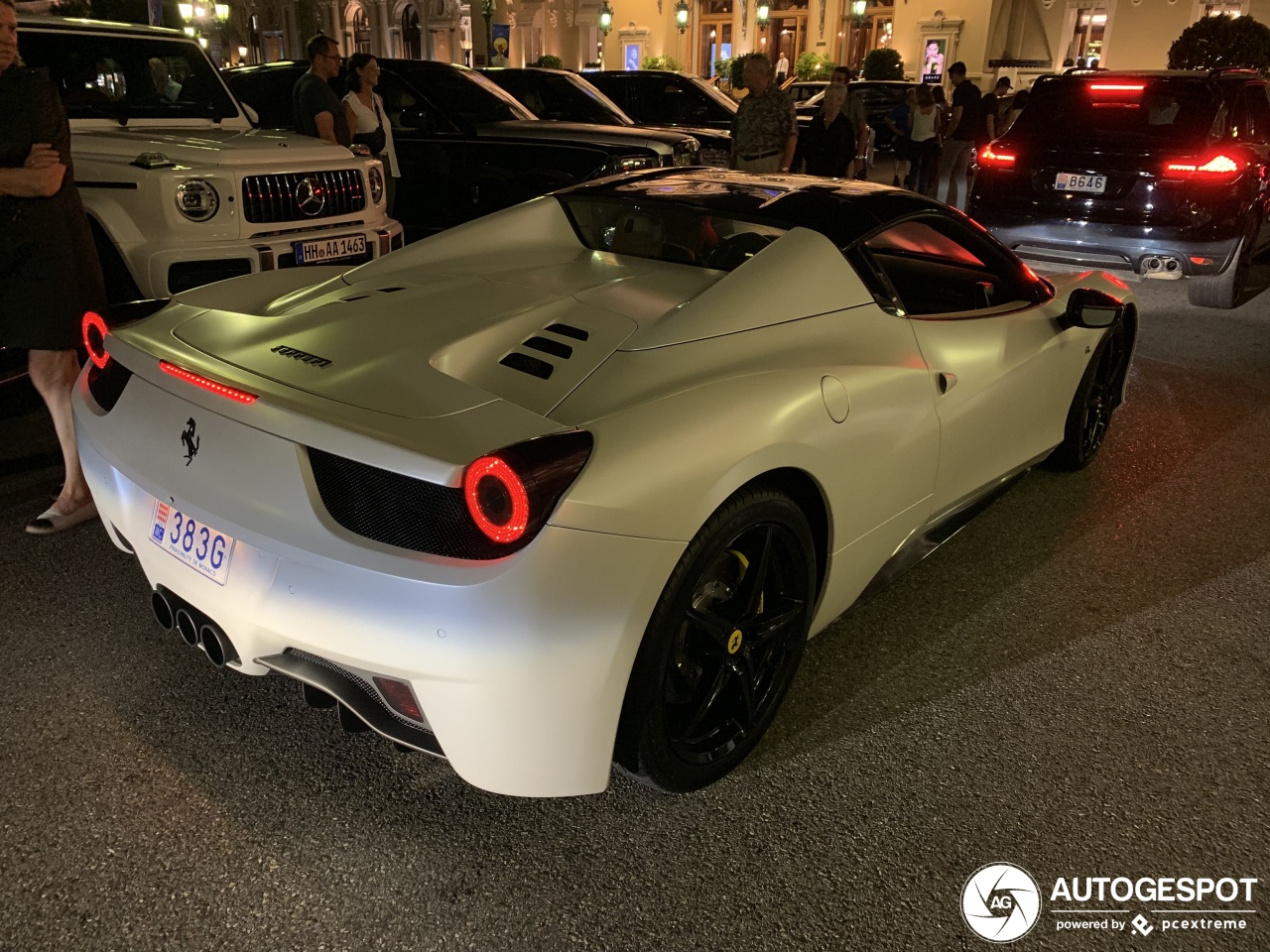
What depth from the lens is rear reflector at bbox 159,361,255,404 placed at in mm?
2088

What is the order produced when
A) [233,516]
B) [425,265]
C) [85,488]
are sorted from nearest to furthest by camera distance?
[233,516] → [425,265] → [85,488]

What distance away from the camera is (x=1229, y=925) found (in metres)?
2.12

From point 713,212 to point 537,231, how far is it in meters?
0.74

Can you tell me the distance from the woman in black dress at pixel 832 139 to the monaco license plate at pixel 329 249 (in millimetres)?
5228

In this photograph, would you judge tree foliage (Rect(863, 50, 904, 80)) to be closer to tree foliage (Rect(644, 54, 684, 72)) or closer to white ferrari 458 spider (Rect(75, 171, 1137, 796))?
tree foliage (Rect(644, 54, 684, 72))

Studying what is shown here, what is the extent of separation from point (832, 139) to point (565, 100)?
342 centimetres

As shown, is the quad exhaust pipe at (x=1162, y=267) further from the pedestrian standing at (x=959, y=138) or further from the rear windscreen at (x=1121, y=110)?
the pedestrian standing at (x=959, y=138)

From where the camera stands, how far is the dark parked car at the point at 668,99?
13.3 m

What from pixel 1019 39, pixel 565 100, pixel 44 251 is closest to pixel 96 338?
pixel 44 251

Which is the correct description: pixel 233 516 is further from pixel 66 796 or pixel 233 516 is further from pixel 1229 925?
pixel 1229 925

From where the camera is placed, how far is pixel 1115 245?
7.23 meters

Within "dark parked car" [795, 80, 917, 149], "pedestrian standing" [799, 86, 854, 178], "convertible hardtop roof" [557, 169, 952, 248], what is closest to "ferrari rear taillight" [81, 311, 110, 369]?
"convertible hardtop roof" [557, 169, 952, 248]

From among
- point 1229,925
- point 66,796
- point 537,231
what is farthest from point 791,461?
point 66,796

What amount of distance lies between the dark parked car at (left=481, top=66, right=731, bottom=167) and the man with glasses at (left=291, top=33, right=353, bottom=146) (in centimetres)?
441
